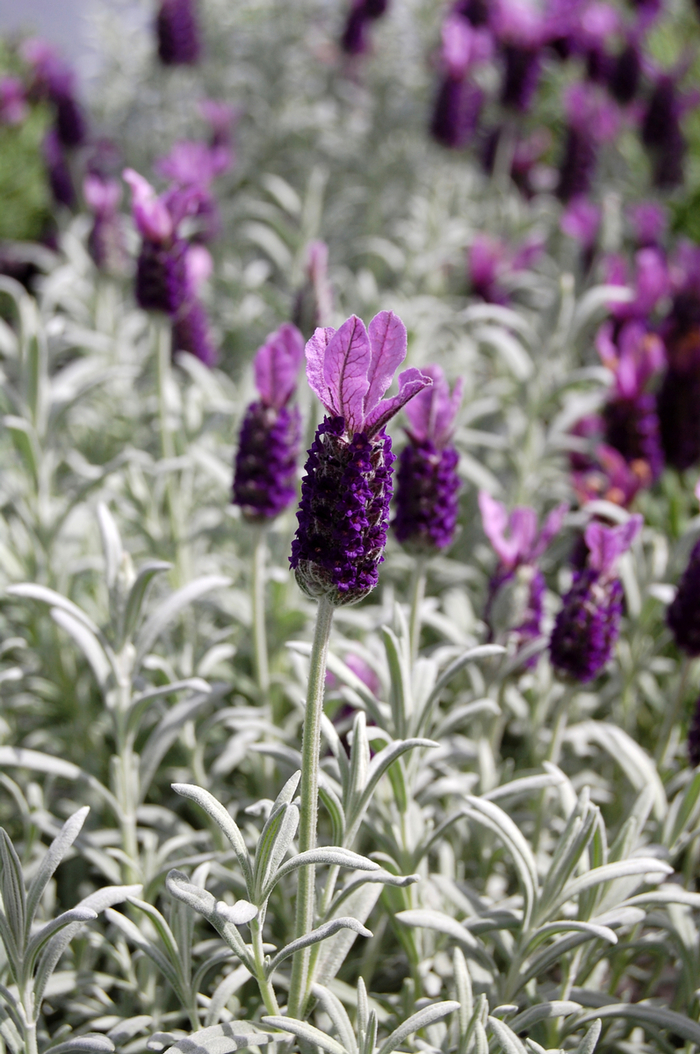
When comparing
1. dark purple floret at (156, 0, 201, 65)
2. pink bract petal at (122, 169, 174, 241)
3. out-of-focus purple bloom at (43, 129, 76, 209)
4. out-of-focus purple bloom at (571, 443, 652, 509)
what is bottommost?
out-of-focus purple bloom at (571, 443, 652, 509)

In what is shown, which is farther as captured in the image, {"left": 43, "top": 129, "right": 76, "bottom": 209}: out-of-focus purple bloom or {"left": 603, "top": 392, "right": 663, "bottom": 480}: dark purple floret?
{"left": 43, "top": 129, "right": 76, "bottom": 209}: out-of-focus purple bloom

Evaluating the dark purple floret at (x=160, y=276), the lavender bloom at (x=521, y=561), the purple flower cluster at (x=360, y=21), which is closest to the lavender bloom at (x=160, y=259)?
the dark purple floret at (x=160, y=276)

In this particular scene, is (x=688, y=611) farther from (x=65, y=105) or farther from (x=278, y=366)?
(x=65, y=105)

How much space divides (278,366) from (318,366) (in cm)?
70

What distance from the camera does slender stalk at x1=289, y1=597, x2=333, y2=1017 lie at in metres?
1.09

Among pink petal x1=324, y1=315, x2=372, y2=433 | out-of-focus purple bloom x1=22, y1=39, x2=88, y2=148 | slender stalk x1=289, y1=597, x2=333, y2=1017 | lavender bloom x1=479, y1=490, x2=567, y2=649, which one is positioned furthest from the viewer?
out-of-focus purple bloom x1=22, y1=39, x2=88, y2=148

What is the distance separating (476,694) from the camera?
205 centimetres

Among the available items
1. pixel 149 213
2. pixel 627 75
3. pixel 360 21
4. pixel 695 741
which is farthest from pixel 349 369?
pixel 360 21

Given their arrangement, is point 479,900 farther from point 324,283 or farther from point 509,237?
point 509,237

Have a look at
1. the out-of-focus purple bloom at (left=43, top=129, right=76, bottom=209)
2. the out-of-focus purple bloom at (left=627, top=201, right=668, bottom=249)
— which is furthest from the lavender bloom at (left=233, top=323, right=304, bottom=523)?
the out-of-focus purple bloom at (left=43, top=129, right=76, bottom=209)

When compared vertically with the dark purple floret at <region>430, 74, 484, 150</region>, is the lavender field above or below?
below

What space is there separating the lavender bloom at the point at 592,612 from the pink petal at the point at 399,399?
0.68m

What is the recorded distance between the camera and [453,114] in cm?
367

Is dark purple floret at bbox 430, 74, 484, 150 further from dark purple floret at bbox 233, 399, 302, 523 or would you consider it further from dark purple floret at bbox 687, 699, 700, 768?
dark purple floret at bbox 687, 699, 700, 768
